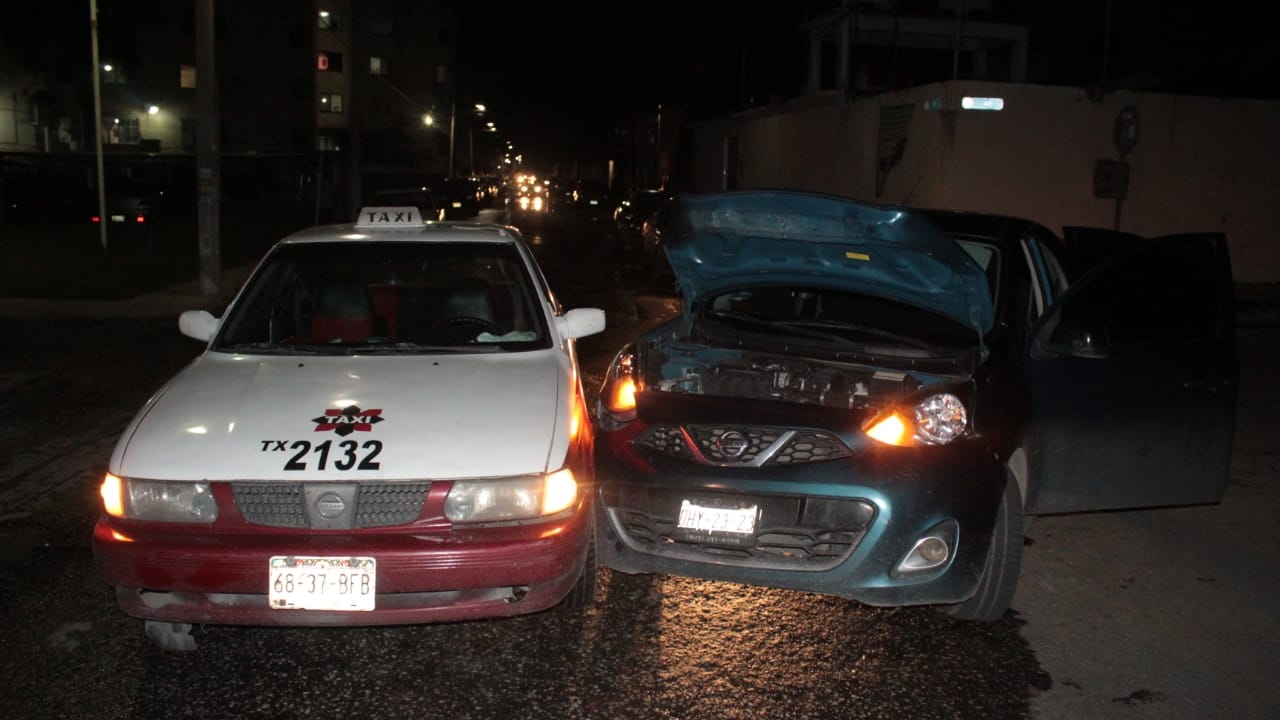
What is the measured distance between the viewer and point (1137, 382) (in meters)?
5.01

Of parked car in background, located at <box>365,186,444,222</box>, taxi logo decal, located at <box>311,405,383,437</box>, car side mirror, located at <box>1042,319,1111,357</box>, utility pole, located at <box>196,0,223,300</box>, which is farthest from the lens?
parked car in background, located at <box>365,186,444,222</box>

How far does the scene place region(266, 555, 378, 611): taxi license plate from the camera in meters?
3.56

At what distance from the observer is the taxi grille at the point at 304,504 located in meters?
3.66

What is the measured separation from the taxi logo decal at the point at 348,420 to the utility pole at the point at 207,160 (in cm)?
1283

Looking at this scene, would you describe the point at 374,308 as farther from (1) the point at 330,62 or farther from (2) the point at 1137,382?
(1) the point at 330,62

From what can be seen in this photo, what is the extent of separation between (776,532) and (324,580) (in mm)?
1638

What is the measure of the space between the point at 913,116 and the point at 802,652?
18.9m

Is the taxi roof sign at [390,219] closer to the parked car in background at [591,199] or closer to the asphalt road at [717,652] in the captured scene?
the asphalt road at [717,652]

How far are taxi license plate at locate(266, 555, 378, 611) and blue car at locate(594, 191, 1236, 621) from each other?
3.49 feet

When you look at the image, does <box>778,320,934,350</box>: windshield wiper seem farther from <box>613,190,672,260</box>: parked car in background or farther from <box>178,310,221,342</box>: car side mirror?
<box>613,190,672,260</box>: parked car in background

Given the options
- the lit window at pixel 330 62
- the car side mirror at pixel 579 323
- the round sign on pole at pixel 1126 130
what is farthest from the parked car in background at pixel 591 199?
the car side mirror at pixel 579 323

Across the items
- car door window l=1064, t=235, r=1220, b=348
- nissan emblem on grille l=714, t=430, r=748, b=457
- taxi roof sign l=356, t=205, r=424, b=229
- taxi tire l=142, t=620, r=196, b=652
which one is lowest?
taxi tire l=142, t=620, r=196, b=652

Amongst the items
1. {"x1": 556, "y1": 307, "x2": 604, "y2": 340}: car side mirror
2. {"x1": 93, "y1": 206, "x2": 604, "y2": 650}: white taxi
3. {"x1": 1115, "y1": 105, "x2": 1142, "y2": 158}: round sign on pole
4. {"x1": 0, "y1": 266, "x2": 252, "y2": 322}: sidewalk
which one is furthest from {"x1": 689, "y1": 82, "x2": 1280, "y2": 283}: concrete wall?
{"x1": 93, "y1": 206, "x2": 604, "y2": 650}: white taxi

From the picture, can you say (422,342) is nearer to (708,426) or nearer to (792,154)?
(708,426)
